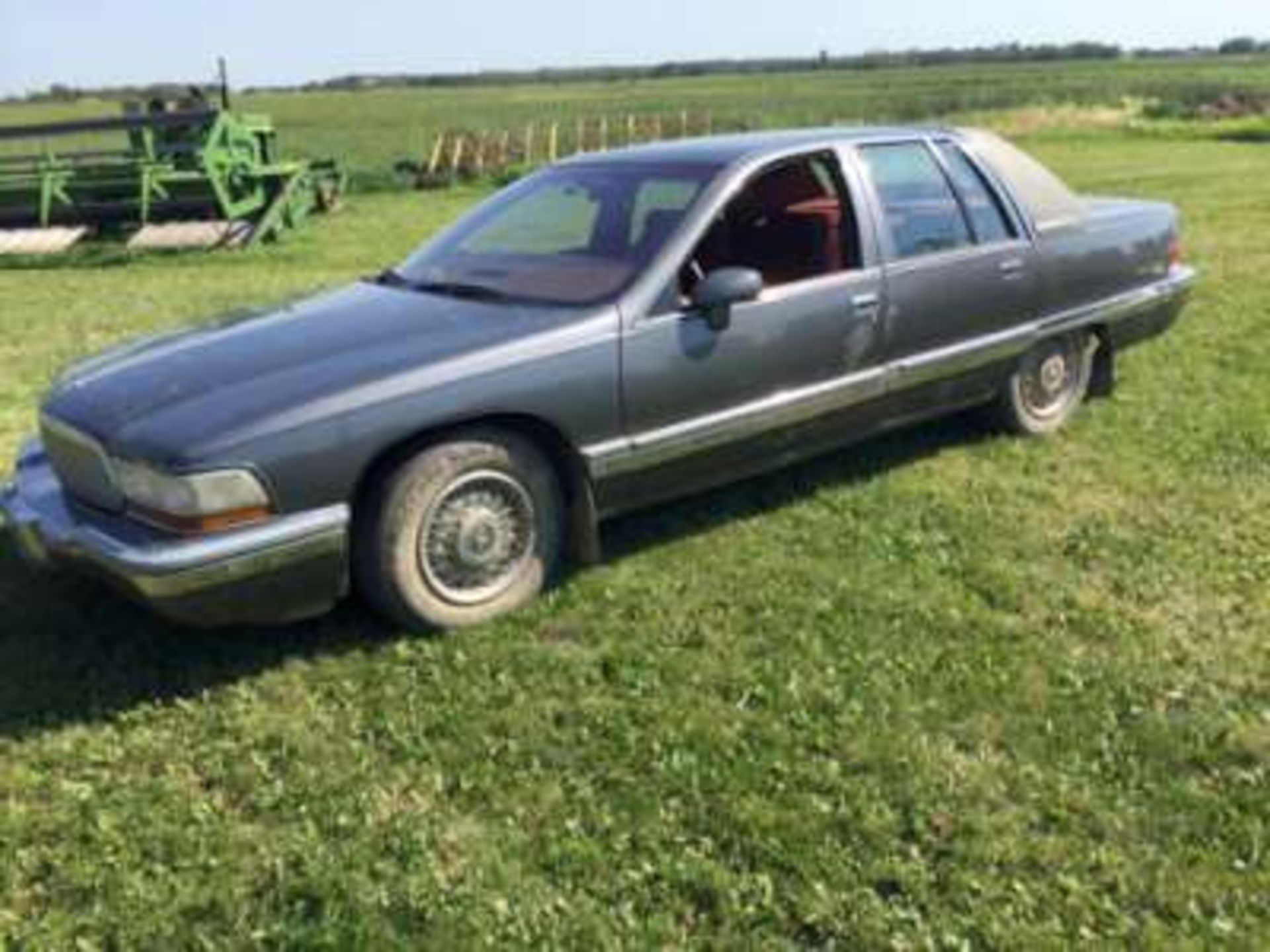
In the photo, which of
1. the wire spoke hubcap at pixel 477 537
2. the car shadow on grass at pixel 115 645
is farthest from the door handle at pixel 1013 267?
the wire spoke hubcap at pixel 477 537

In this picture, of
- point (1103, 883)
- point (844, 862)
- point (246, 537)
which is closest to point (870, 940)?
point (844, 862)

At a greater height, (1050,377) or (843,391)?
(843,391)

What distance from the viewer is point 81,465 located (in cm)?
389

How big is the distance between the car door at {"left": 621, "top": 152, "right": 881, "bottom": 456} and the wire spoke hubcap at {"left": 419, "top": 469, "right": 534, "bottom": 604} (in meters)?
0.49

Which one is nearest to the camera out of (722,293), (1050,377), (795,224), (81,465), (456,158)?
(81,465)

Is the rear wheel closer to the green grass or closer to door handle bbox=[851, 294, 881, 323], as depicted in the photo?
the green grass

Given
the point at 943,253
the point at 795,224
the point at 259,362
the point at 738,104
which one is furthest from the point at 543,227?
the point at 738,104

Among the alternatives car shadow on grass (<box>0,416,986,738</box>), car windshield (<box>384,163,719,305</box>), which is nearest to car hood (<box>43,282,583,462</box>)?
car windshield (<box>384,163,719,305</box>)

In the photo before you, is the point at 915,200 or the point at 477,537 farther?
the point at 915,200

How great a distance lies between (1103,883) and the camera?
2799 mm

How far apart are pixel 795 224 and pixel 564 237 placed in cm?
92

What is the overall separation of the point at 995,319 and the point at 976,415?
0.63 metres

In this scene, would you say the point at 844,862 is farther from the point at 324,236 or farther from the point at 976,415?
the point at 324,236

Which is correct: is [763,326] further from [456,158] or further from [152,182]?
[456,158]
